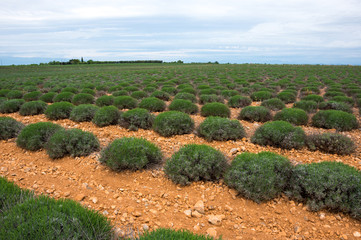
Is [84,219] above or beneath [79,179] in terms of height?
above

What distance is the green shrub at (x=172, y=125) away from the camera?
756 cm

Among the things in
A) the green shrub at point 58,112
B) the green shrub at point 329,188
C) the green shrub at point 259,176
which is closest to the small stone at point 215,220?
the green shrub at point 259,176

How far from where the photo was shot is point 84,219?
3166 mm

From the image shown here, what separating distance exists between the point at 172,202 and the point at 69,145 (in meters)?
3.45

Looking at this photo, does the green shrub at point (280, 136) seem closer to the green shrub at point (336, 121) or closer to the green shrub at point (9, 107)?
the green shrub at point (336, 121)

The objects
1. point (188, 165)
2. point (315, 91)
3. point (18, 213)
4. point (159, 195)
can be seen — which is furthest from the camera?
point (315, 91)

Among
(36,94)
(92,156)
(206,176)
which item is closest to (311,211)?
(206,176)

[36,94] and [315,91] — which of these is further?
[315,91]

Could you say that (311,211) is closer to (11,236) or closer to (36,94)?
(11,236)

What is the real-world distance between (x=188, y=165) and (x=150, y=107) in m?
6.25

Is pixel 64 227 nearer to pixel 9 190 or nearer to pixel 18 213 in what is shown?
pixel 18 213

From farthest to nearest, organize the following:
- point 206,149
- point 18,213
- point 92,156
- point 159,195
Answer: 1. point 92,156
2. point 206,149
3. point 159,195
4. point 18,213

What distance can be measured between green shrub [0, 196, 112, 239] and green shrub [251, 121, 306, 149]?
502 cm

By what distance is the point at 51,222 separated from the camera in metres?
2.88
